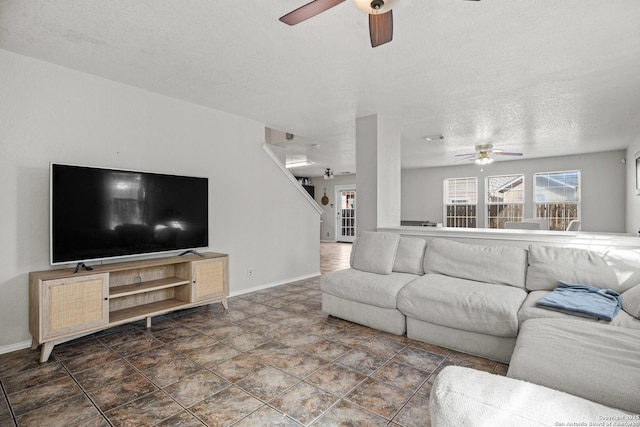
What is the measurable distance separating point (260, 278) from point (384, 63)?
10.9 ft

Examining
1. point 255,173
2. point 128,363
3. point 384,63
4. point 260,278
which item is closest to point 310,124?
point 255,173

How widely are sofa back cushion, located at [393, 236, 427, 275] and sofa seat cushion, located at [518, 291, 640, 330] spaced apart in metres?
1.09

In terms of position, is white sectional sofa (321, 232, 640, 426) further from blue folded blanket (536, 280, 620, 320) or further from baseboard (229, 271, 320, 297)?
baseboard (229, 271, 320, 297)

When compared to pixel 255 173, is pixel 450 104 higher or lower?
higher

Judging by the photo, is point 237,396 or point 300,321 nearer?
point 237,396

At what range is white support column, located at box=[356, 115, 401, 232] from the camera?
14.1ft

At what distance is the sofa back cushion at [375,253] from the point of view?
350 cm

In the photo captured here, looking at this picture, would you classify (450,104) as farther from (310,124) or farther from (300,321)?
(300,321)

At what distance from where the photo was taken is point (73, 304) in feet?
8.52

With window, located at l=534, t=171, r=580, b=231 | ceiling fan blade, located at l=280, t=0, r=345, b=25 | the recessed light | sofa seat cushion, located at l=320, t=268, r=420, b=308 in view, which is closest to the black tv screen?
sofa seat cushion, located at l=320, t=268, r=420, b=308

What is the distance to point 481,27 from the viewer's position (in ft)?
7.46

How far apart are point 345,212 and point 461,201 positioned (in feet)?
13.0

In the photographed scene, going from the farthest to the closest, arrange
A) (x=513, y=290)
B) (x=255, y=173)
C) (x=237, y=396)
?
(x=255, y=173) < (x=513, y=290) < (x=237, y=396)

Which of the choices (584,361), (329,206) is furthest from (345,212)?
(584,361)
